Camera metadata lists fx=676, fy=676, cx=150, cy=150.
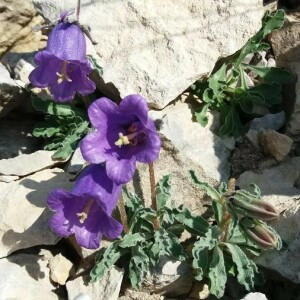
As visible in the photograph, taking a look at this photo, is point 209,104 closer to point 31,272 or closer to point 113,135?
point 113,135

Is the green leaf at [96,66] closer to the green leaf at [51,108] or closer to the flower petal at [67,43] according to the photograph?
the flower petal at [67,43]

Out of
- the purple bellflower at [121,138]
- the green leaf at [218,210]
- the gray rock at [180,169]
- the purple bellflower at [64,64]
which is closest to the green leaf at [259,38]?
the gray rock at [180,169]

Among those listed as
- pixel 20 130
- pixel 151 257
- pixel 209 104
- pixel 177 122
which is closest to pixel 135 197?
pixel 151 257

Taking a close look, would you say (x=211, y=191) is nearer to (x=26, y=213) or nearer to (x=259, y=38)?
(x=26, y=213)

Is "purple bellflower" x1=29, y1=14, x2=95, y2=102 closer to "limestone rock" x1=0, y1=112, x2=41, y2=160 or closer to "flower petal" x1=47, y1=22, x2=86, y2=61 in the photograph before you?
"flower petal" x1=47, y1=22, x2=86, y2=61

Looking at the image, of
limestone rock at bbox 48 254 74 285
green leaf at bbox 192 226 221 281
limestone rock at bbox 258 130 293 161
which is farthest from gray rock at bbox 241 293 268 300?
limestone rock at bbox 48 254 74 285

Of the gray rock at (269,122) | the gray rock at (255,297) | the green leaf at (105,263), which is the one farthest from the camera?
the gray rock at (269,122)
